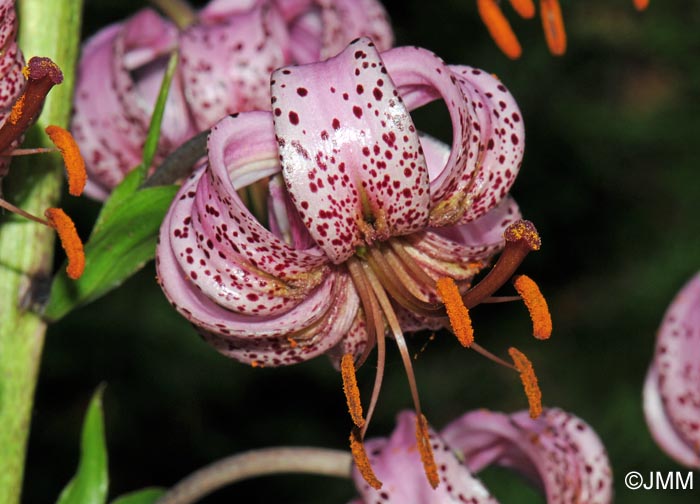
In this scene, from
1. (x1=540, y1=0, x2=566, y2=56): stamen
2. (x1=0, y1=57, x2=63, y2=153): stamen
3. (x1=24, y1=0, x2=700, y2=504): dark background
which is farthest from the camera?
(x1=24, y1=0, x2=700, y2=504): dark background

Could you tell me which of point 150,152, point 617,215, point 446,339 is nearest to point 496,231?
point 150,152

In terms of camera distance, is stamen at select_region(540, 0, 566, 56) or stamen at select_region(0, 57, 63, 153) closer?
stamen at select_region(0, 57, 63, 153)

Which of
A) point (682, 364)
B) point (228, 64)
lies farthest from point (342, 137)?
point (682, 364)

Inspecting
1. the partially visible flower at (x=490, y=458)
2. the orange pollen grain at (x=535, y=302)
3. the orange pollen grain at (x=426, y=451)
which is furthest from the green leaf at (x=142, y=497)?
the orange pollen grain at (x=535, y=302)

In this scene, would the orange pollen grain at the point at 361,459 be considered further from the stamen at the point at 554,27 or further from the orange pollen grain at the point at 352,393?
the stamen at the point at 554,27

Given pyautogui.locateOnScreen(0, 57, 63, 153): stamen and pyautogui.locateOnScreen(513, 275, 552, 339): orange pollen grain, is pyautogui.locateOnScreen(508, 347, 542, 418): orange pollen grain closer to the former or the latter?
pyautogui.locateOnScreen(513, 275, 552, 339): orange pollen grain

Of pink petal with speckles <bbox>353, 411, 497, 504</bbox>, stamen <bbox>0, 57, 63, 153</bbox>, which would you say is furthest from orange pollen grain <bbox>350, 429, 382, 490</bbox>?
stamen <bbox>0, 57, 63, 153</bbox>

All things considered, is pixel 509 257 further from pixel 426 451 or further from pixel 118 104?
pixel 118 104

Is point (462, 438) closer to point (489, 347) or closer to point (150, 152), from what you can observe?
point (150, 152)
